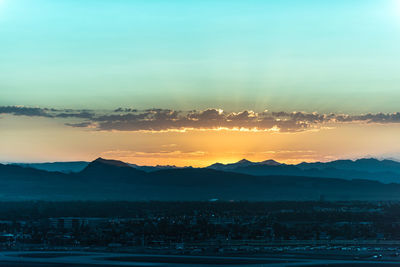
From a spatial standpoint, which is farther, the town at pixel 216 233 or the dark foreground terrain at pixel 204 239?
the town at pixel 216 233

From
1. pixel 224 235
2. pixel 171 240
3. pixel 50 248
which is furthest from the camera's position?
pixel 224 235

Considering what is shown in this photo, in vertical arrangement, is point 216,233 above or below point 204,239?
above

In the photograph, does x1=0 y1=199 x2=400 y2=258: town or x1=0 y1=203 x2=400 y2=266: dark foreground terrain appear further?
x1=0 y1=199 x2=400 y2=258: town

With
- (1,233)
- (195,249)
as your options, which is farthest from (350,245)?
(1,233)

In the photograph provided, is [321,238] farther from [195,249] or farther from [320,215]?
[320,215]

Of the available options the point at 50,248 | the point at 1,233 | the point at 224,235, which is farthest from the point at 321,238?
the point at 1,233

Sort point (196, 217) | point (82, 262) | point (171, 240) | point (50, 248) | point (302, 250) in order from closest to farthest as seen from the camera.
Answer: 1. point (82, 262)
2. point (302, 250)
3. point (50, 248)
4. point (171, 240)
5. point (196, 217)

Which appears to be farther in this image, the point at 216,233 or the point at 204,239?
the point at 216,233

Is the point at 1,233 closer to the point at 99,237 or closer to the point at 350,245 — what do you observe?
the point at 99,237

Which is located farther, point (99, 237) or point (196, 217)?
point (196, 217)
